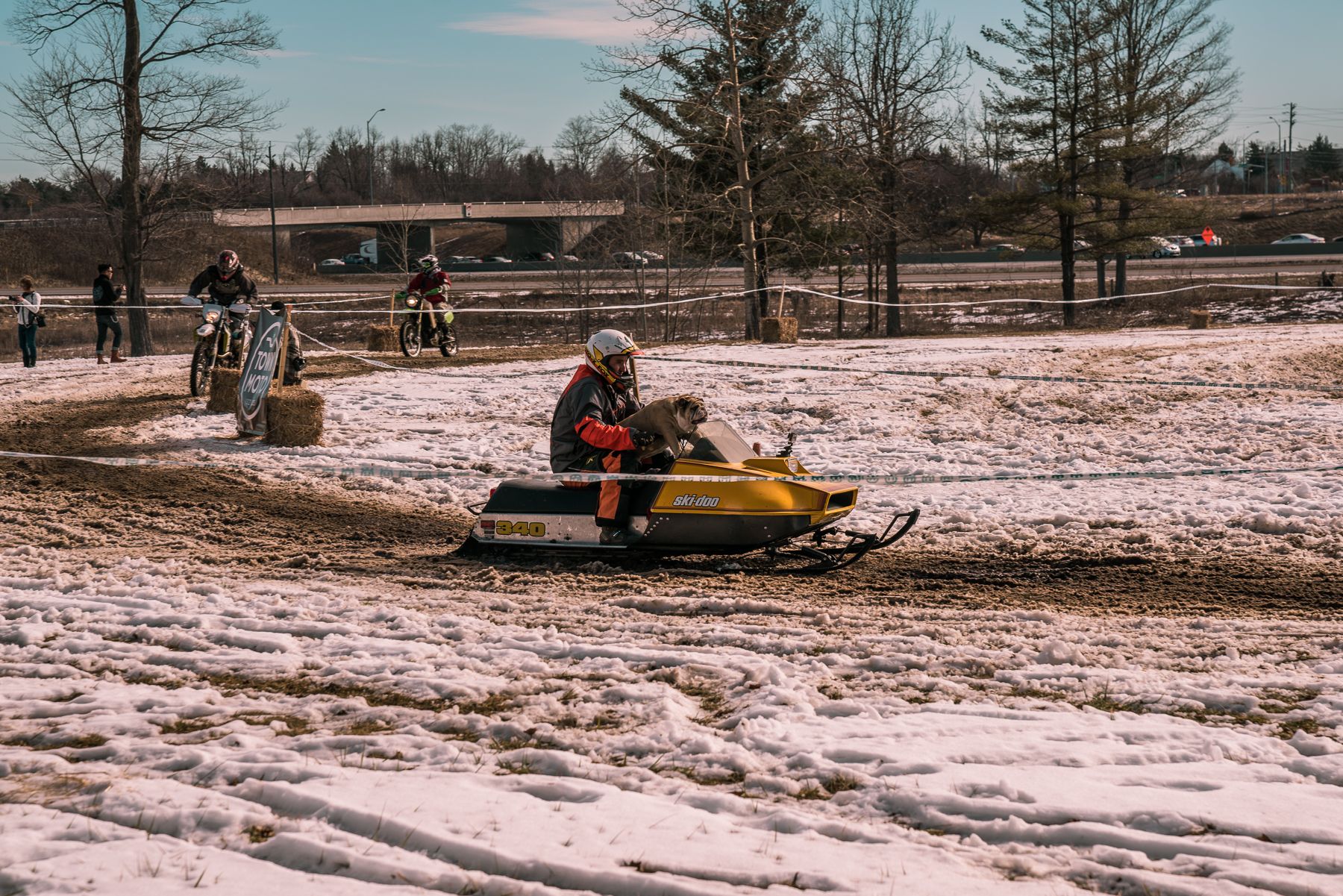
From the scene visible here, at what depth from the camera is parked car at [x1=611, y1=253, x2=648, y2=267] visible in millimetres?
48312

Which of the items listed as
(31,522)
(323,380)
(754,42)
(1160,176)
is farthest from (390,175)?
(31,522)

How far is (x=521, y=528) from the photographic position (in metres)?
8.67

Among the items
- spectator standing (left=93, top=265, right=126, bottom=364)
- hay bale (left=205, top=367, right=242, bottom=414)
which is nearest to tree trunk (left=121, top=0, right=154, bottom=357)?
spectator standing (left=93, top=265, right=126, bottom=364)

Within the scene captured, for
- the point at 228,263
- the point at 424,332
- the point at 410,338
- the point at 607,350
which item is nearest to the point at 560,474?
the point at 607,350

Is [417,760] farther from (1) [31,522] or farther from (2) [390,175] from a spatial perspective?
(2) [390,175]

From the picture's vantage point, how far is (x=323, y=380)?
734 inches

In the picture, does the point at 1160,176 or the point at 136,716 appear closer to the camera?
the point at 136,716

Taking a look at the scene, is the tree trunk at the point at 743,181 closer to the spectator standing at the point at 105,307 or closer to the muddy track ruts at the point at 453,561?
the spectator standing at the point at 105,307

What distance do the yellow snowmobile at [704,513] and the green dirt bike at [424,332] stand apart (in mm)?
12073

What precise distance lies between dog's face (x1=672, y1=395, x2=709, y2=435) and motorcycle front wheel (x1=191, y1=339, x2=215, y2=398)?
1010 centimetres

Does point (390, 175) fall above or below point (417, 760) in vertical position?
above

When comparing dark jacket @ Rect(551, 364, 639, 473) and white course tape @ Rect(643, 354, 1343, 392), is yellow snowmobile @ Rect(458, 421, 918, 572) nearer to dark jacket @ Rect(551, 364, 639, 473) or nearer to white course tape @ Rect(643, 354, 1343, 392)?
dark jacket @ Rect(551, 364, 639, 473)

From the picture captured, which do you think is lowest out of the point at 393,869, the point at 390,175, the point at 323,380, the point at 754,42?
the point at 393,869

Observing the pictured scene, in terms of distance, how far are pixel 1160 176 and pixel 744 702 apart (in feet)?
140
